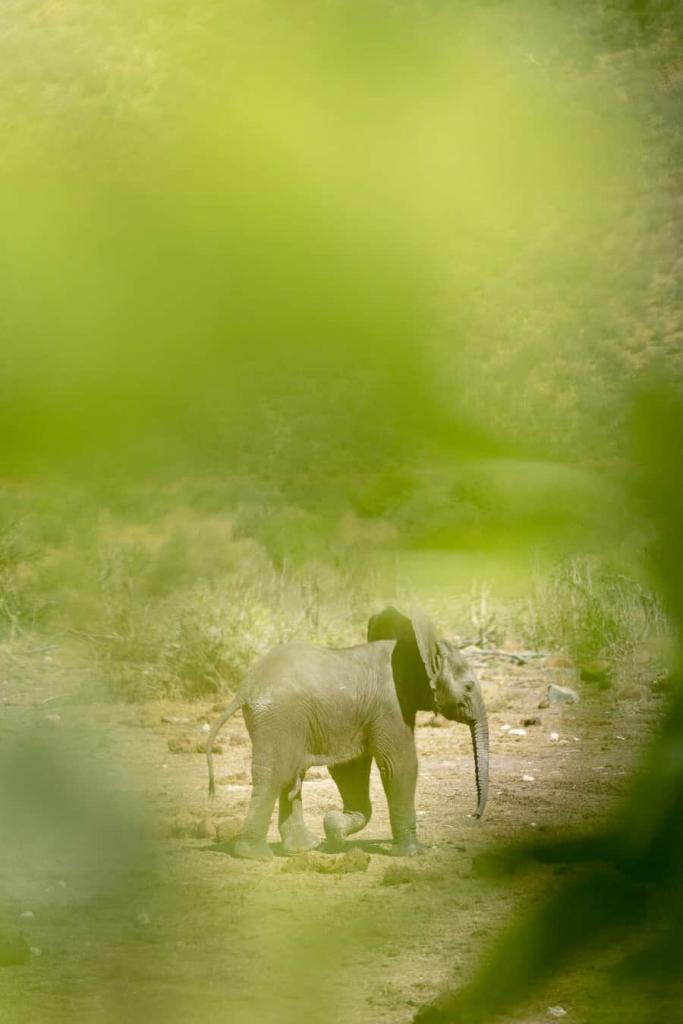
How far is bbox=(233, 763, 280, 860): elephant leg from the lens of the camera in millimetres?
3393

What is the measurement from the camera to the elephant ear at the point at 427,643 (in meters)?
3.37

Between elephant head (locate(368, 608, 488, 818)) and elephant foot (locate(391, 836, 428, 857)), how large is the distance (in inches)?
9.6

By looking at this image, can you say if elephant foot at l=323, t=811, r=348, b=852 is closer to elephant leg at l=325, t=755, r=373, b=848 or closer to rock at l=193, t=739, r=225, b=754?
elephant leg at l=325, t=755, r=373, b=848

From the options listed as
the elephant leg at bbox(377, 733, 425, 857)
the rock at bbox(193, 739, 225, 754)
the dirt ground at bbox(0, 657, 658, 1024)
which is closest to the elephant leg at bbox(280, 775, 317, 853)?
the elephant leg at bbox(377, 733, 425, 857)

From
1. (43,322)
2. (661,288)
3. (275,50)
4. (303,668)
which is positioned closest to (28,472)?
(43,322)

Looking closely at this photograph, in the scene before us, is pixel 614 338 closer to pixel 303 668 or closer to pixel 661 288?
pixel 661 288

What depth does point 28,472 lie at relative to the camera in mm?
460

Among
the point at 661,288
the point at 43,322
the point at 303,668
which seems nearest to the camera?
the point at 43,322

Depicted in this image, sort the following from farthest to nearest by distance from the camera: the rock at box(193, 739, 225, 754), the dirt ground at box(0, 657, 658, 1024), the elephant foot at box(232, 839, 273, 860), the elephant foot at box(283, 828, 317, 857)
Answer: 1. the rock at box(193, 739, 225, 754)
2. the elephant foot at box(283, 828, 317, 857)
3. the elephant foot at box(232, 839, 273, 860)
4. the dirt ground at box(0, 657, 658, 1024)

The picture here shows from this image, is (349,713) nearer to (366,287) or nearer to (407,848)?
(407,848)

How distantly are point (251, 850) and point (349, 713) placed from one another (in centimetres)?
49

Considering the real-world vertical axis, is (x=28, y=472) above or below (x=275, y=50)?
below

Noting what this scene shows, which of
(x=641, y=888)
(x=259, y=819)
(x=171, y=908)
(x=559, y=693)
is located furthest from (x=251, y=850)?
(x=641, y=888)

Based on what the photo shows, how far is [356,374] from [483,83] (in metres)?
0.10
